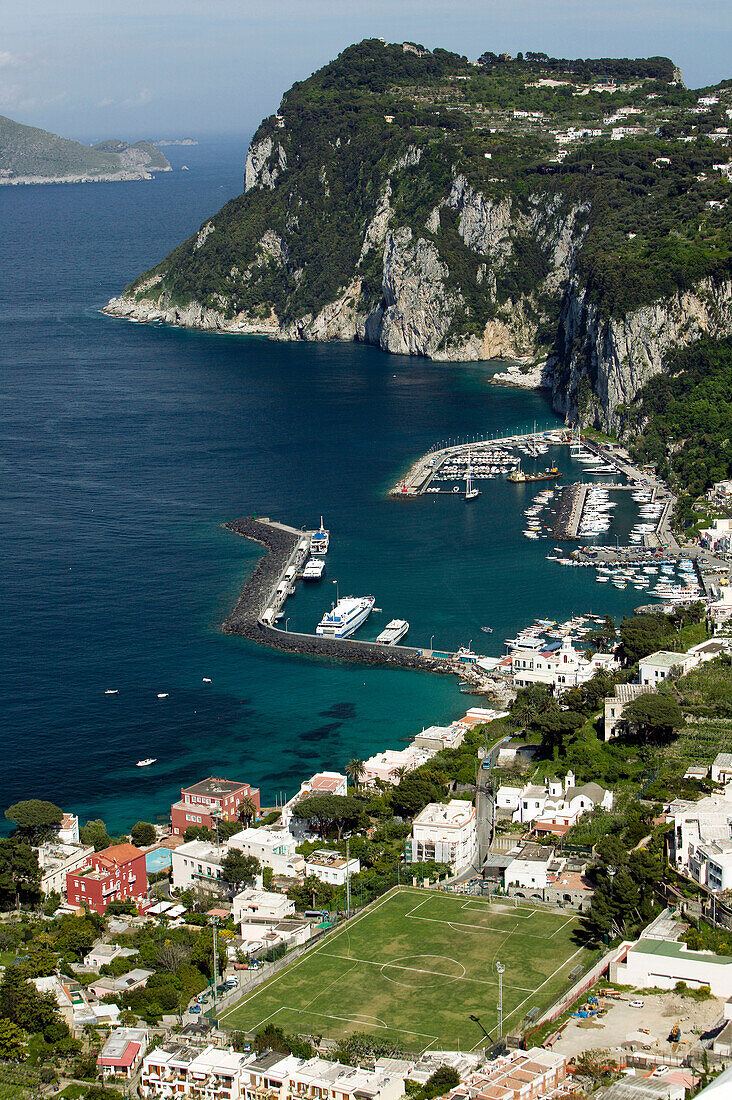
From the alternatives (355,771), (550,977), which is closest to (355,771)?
(355,771)

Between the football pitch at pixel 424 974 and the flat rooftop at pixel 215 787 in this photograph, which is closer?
the football pitch at pixel 424 974

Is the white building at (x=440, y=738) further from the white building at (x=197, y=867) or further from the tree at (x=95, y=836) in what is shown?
the tree at (x=95, y=836)

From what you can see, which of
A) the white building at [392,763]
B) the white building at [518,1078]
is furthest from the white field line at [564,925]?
the white building at [392,763]

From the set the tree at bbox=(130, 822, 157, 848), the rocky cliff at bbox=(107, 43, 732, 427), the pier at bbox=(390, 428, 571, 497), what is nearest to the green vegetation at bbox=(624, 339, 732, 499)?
the rocky cliff at bbox=(107, 43, 732, 427)

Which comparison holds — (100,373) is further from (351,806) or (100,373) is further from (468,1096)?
(468,1096)

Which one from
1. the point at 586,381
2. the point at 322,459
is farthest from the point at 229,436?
the point at 586,381

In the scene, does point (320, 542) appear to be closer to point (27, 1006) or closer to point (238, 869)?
point (238, 869)

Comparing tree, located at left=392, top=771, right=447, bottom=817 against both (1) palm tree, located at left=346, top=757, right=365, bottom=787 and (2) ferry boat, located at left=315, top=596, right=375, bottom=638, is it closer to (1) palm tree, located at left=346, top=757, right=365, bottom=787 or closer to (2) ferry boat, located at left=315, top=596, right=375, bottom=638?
(1) palm tree, located at left=346, top=757, right=365, bottom=787
